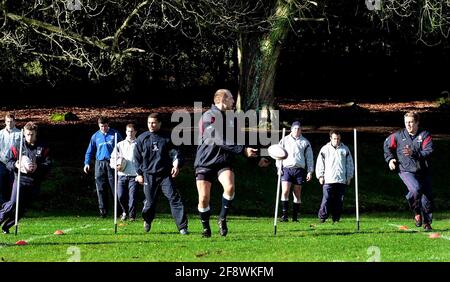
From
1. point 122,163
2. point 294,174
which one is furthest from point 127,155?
point 294,174

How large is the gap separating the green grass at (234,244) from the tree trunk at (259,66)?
1356 centimetres

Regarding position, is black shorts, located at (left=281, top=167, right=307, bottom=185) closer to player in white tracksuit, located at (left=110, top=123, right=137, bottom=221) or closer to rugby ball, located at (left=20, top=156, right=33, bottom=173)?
player in white tracksuit, located at (left=110, top=123, right=137, bottom=221)

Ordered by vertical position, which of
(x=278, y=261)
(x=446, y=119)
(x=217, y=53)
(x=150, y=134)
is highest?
(x=217, y=53)

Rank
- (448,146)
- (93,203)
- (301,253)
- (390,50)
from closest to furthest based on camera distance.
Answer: (301,253), (93,203), (448,146), (390,50)

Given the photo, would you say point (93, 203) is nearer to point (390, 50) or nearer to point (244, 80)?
point (244, 80)

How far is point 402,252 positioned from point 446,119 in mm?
24754

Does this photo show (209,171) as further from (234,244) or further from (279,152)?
(234,244)

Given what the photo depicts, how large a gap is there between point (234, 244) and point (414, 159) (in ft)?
14.3

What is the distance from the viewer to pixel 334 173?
714 inches

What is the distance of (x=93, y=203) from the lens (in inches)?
911

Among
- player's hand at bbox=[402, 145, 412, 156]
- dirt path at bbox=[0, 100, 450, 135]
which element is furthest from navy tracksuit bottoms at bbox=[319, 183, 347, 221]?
dirt path at bbox=[0, 100, 450, 135]

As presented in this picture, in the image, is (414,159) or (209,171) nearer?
(209,171)

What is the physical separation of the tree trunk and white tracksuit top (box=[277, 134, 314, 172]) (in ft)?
35.9

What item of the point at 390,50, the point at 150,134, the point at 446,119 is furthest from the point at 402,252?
the point at 390,50
